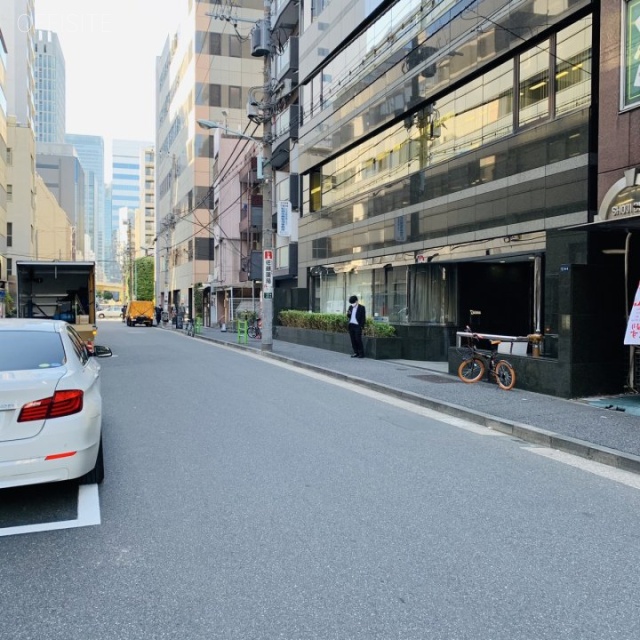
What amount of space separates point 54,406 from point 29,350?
105 cm

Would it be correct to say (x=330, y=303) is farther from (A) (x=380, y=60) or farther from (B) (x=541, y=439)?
(B) (x=541, y=439)

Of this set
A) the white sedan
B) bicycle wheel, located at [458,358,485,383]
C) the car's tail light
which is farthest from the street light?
the car's tail light

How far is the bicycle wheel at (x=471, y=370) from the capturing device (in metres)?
12.1

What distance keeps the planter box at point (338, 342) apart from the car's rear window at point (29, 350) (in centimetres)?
1220

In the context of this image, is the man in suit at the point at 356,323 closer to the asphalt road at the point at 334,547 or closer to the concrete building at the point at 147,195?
the asphalt road at the point at 334,547

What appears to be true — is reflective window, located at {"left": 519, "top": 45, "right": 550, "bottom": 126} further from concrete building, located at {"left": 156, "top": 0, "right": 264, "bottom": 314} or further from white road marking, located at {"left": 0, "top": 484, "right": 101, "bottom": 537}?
concrete building, located at {"left": 156, "top": 0, "right": 264, "bottom": 314}

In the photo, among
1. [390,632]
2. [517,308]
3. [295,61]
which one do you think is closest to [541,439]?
[390,632]

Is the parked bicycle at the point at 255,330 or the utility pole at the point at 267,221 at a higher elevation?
the utility pole at the point at 267,221

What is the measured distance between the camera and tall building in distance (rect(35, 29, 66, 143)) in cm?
17212

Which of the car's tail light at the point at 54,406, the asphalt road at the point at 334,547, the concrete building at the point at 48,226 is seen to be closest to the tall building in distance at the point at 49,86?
the concrete building at the point at 48,226

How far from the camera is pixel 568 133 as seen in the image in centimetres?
1227

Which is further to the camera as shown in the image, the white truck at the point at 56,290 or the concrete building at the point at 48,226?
the concrete building at the point at 48,226

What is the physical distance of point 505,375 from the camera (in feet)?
37.1

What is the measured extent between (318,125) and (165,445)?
71.0ft
